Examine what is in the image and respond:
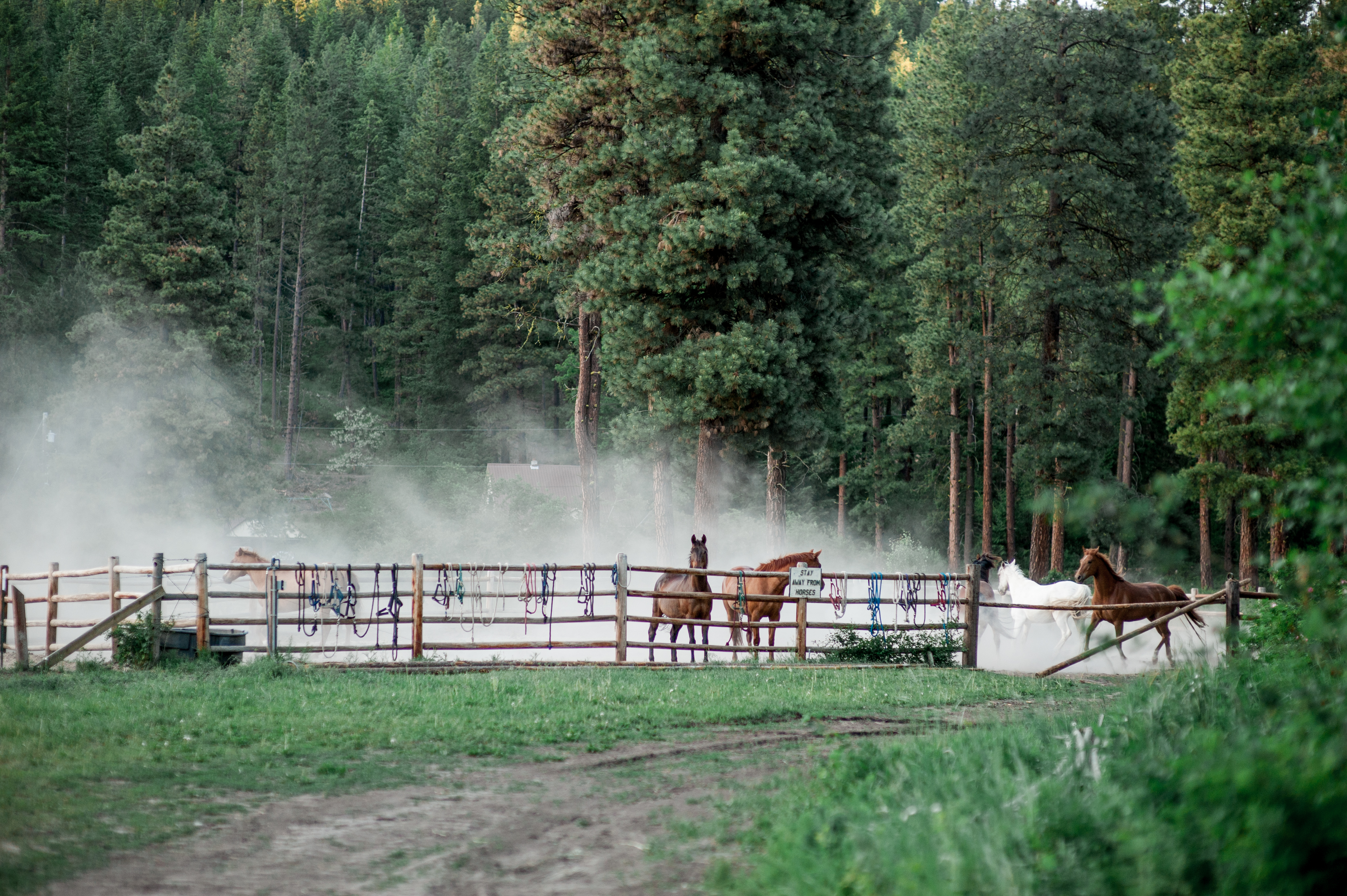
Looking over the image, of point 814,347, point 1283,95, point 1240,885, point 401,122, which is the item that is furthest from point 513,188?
point 1240,885

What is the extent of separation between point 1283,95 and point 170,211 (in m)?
34.7

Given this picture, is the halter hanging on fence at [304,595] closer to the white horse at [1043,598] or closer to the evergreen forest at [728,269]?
the evergreen forest at [728,269]

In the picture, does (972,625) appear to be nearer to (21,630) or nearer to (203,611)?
(203,611)

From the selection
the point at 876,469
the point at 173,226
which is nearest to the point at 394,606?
the point at 173,226

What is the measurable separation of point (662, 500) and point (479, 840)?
20.2m

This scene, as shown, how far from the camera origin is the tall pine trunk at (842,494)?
153 ft

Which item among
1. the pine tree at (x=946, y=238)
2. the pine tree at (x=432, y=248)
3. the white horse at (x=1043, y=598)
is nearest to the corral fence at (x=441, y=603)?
the white horse at (x=1043, y=598)

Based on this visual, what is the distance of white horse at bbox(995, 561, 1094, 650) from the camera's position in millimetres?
18453

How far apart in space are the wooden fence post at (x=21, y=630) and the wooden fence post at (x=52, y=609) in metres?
1.37

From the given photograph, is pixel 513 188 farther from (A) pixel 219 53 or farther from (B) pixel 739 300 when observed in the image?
(A) pixel 219 53

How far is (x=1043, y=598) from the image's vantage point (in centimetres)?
1883

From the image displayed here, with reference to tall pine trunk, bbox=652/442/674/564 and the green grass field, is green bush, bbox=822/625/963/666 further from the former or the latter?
tall pine trunk, bbox=652/442/674/564

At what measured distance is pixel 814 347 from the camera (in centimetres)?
2295

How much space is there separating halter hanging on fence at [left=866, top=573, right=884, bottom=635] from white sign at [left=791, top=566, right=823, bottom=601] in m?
0.85
